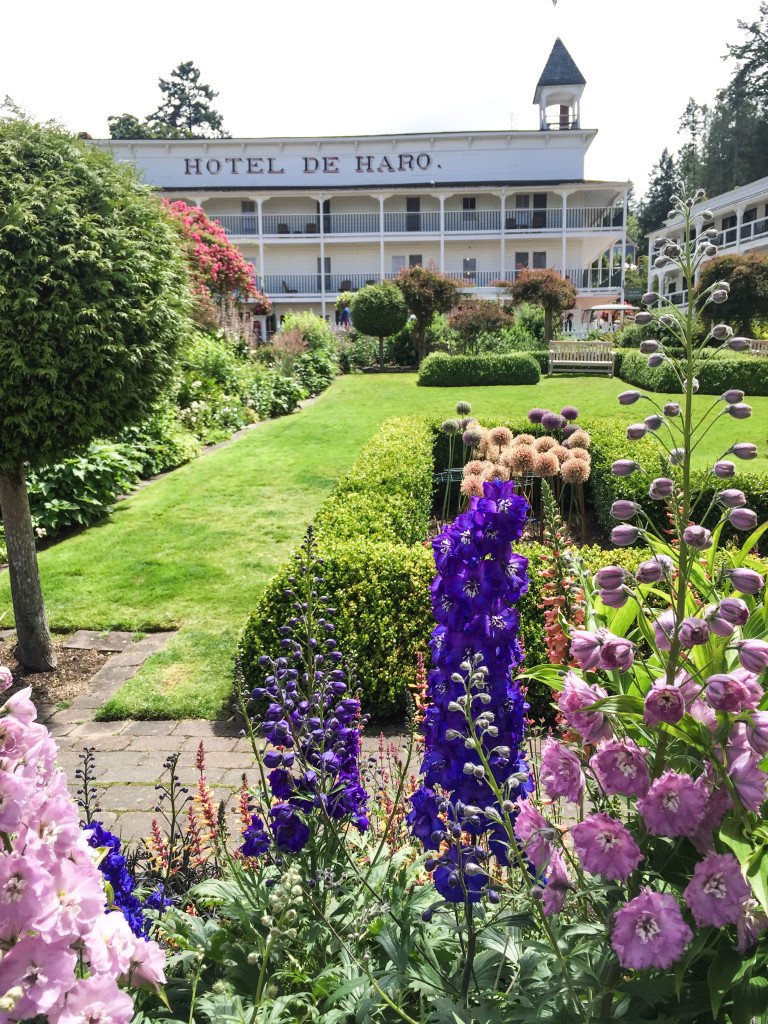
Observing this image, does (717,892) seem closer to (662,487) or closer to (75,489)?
(662,487)

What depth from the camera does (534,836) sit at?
1.47 metres

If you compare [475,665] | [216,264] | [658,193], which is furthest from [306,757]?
[658,193]

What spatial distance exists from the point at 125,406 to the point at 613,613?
415 cm

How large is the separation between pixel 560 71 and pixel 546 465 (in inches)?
1586

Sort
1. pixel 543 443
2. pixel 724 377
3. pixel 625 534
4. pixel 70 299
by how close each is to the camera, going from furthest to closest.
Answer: pixel 724 377 → pixel 543 443 → pixel 70 299 → pixel 625 534

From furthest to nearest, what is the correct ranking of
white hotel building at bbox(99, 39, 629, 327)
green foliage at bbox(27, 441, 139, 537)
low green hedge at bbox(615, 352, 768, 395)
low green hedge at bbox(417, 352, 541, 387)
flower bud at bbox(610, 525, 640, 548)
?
white hotel building at bbox(99, 39, 629, 327)
low green hedge at bbox(417, 352, 541, 387)
low green hedge at bbox(615, 352, 768, 395)
green foliage at bbox(27, 441, 139, 537)
flower bud at bbox(610, 525, 640, 548)

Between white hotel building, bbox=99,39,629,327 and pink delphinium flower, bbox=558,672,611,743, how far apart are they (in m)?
37.7

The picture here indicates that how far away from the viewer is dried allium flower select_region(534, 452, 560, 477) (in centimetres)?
604

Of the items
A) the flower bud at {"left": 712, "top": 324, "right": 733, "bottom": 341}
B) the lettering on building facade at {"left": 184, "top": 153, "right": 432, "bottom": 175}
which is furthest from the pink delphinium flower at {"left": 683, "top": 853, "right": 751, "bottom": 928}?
the lettering on building facade at {"left": 184, "top": 153, "right": 432, "bottom": 175}

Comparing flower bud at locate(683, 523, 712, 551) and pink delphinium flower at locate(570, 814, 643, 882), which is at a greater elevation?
flower bud at locate(683, 523, 712, 551)

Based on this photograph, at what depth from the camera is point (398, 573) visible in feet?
16.9

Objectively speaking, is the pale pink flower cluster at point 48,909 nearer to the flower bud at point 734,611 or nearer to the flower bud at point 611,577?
the flower bud at point 611,577

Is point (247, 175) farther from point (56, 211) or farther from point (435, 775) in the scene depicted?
point (435, 775)

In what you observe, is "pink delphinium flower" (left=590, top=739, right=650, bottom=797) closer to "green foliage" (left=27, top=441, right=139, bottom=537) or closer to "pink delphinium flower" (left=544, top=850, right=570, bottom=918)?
"pink delphinium flower" (left=544, top=850, right=570, bottom=918)
